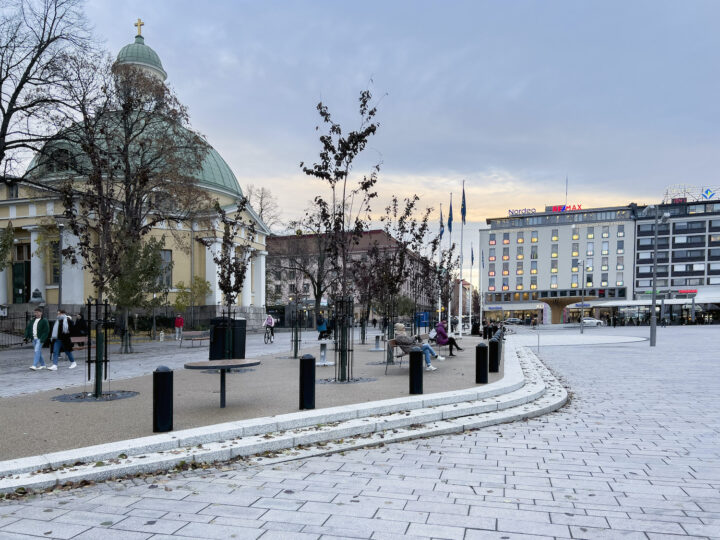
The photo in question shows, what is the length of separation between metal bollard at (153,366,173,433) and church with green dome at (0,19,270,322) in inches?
674

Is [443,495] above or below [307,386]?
below

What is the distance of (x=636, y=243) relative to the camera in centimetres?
10138

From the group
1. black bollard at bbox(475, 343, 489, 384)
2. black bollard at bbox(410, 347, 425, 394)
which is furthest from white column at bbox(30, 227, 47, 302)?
black bollard at bbox(410, 347, 425, 394)

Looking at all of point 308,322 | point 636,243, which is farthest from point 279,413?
point 636,243

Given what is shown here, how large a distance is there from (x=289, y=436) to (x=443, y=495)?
2.55 metres

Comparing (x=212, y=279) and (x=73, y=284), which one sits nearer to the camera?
(x=73, y=284)

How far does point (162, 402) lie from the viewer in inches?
275

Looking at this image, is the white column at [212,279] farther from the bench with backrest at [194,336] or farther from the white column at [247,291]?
the bench with backrest at [194,336]

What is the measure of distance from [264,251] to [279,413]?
154 feet

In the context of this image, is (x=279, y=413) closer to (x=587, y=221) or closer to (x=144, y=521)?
(x=144, y=521)

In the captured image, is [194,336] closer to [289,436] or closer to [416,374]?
[416,374]

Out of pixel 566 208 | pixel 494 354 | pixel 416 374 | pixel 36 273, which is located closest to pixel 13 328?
pixel 36 273

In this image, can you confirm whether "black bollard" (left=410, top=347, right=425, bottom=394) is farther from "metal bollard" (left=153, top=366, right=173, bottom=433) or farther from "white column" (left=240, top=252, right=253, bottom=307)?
"white column" (left=240, top=252, right=253, bottom=307)

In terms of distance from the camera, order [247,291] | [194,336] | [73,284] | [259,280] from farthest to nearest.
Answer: [259,280], [247,291], [73,284], [194,336]
